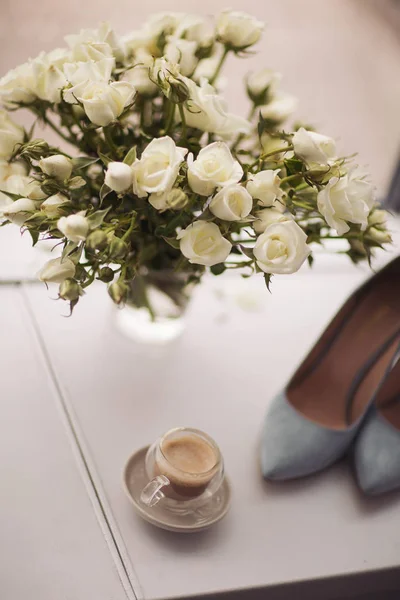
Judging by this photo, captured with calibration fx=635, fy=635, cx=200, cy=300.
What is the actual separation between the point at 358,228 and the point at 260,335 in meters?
0.32

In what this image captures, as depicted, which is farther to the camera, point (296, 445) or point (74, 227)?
point (296, 445)

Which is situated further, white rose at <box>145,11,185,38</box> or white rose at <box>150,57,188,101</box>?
white rose at <box>145,11,185,38</box>

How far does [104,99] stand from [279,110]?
0.89ft

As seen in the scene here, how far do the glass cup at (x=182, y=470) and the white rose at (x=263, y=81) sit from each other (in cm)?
45

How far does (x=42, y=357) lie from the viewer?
0.90 m

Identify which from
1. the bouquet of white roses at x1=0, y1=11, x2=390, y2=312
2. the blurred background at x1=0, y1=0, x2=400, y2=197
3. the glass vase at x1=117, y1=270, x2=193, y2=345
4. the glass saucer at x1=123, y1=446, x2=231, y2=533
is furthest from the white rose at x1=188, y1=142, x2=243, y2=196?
the blurred background at x1=0, y1=0, x2=400, y2=197

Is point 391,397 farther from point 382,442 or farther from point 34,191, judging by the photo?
point 34,191

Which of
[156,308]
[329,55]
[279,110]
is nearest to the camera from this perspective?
[279,110]

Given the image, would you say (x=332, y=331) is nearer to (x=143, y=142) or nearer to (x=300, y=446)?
(x=300, y=446)

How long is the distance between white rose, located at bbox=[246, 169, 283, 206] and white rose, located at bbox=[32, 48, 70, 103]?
0.24 meters

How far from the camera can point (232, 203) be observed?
641 mm

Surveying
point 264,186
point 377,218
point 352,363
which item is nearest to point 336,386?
point 352,363

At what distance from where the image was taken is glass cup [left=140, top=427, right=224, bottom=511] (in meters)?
0.67

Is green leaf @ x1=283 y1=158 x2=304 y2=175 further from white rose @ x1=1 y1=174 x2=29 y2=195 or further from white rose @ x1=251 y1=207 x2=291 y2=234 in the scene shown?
white rose @ x1=1 y1=174 x2=29 y2=195
